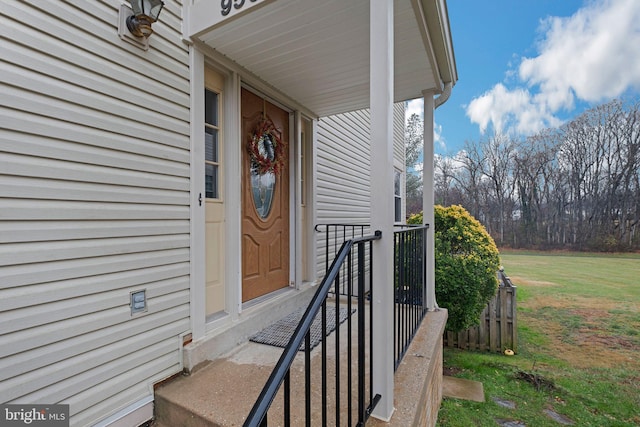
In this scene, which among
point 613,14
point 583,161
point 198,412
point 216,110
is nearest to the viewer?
point 198,412

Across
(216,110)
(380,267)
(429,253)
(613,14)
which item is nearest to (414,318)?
(429,253)

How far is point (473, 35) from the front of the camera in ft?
64.1

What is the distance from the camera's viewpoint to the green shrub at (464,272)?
4.07 metres

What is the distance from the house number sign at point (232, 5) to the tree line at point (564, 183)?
743 inches

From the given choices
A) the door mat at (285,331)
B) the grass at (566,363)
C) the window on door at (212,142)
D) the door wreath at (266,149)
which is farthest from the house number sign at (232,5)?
the grass at (566,363)

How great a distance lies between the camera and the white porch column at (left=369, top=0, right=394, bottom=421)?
1.51 m

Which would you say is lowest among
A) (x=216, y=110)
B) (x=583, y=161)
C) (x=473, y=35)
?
(x=216, y=110)

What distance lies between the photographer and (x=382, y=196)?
1.50 meters

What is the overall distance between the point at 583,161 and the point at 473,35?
10.2 meters

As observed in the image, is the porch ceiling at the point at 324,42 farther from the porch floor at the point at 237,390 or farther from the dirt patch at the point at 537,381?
the dirt patch at the point at 537,381

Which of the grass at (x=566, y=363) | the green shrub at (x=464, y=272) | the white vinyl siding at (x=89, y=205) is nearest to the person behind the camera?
the white vinyl siding at (x=89, y=205)

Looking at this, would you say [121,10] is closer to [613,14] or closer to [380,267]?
[380,267]

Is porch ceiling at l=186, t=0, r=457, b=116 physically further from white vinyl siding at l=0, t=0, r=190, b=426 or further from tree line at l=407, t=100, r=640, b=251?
tree line at l=407, t=100, r=640, b=251

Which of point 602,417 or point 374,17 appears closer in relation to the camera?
point 374,17
